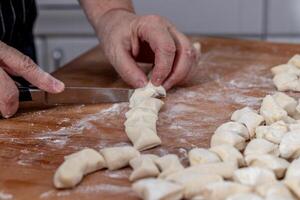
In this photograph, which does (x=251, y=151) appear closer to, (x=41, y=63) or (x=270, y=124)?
(x=270, y=124)

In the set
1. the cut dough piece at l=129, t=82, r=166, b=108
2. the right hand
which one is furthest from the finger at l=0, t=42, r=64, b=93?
the cut dough piece at l=129, t=82, r=166, b=108

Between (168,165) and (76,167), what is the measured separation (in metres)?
0.11

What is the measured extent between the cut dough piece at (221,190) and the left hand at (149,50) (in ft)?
1.36

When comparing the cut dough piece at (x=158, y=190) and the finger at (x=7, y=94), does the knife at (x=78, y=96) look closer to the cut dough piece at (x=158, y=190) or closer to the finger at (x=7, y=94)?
the finger at (x=7, y=94)

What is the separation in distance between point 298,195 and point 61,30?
1.38 metres

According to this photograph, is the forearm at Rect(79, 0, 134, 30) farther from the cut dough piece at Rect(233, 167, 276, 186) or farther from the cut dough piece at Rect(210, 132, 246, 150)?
the cut dough piece at Rect(233, 167, 276, 186)

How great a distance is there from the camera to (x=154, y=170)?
2.23ft

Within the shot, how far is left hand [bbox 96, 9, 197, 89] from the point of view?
A: 103 centimetres

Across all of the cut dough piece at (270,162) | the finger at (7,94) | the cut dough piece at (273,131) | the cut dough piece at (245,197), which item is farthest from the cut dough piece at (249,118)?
the finger at (7,94)

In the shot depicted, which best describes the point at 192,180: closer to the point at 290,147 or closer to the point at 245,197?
the point at 245,197

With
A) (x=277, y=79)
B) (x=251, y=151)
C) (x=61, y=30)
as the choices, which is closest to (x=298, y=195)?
(x=251, y=151)

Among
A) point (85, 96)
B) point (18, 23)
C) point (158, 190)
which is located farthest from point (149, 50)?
point (158, 190)

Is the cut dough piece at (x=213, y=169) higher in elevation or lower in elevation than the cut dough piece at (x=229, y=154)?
higher

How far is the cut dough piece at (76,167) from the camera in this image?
2.20 feet
